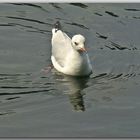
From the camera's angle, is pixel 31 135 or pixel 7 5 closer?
pixel 31 135

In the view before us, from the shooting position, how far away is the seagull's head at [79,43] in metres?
11.6

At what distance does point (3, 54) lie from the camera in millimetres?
12852

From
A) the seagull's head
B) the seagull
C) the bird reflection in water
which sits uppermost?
the seagull's head

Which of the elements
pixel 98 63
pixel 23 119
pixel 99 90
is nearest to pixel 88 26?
pixel 98 63

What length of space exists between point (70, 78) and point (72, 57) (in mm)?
422

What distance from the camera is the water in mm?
9773

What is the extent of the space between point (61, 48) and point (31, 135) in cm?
368

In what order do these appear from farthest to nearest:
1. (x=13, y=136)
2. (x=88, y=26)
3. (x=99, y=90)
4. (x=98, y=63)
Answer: (x=88, y=26)
(x=98, y=63)
(x=99, y=90)
(x=13, y=136)

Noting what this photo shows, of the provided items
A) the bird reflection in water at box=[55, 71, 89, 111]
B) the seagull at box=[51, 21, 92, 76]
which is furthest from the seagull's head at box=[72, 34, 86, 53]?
the bird reflection in water at box=[55, 71, 89, 111]

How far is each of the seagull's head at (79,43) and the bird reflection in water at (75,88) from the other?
61cm

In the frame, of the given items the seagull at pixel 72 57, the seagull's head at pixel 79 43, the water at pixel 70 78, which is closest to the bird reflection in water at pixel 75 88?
the water at pixel 70 78

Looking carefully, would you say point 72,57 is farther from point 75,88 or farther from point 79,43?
point 75,88

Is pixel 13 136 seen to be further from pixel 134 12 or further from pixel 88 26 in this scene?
pixel 134 12

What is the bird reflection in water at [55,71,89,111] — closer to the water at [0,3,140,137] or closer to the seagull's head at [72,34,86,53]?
the water at [0,3,140,137]
